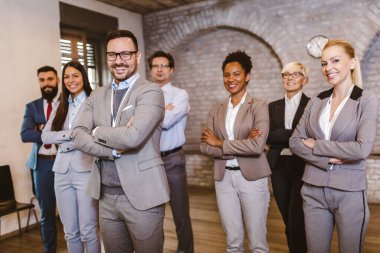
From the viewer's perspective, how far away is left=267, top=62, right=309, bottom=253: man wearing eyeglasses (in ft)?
8.88

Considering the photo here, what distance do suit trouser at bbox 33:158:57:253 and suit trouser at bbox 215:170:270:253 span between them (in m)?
1.73

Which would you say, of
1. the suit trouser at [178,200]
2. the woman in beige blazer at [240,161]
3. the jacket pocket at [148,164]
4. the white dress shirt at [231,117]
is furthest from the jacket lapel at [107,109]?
the suit trouser at [178,200]

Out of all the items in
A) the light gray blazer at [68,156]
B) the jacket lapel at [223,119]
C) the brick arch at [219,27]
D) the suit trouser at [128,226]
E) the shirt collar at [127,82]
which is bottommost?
the suit trouser at [128,226]

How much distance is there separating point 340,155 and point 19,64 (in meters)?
3.95

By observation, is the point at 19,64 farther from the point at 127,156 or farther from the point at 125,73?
the point at 127,156

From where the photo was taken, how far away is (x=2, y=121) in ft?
13.5

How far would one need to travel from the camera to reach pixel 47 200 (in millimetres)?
3225

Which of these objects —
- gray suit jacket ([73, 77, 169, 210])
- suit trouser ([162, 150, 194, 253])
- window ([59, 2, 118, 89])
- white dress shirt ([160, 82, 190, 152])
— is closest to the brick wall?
window ([59, 2, 118, 89])

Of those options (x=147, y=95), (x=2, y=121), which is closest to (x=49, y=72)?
(x=2, y=121)

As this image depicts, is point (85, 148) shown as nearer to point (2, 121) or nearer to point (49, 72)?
point (49, 72)

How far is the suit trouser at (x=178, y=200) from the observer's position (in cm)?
307

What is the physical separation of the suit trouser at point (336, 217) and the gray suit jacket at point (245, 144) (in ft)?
1.32

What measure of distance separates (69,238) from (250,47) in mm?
4263

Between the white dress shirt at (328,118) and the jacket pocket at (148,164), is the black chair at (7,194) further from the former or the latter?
the white dress shirt at (328,118)
